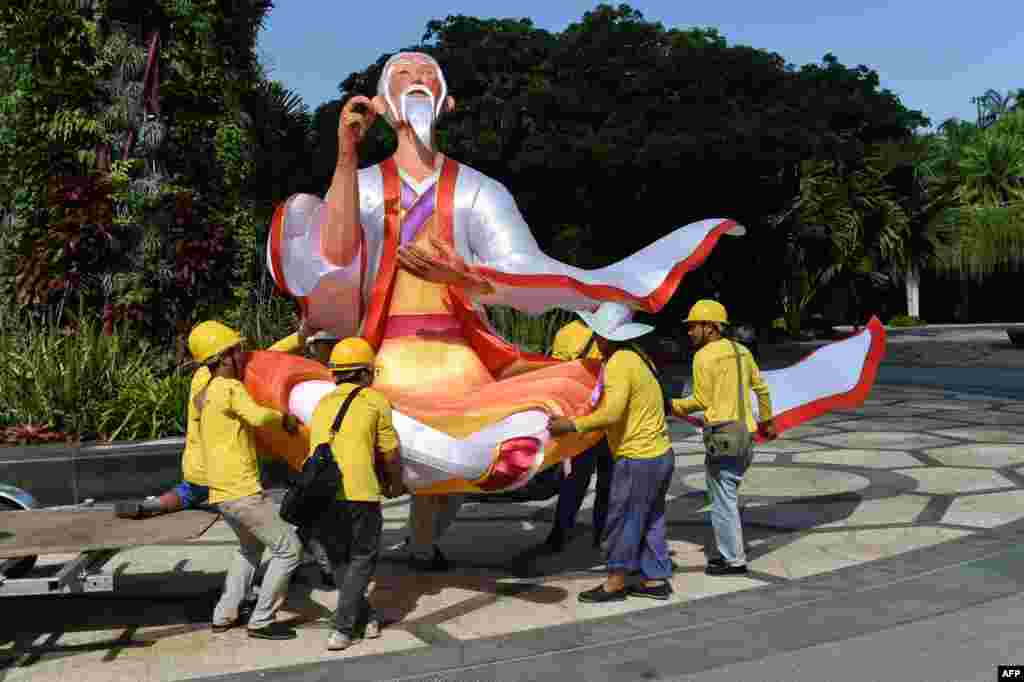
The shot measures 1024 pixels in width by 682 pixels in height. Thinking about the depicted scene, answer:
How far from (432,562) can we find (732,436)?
6.33 feet

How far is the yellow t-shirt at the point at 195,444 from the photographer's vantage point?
5520 millimetres

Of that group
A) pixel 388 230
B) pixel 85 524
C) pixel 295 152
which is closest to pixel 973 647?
pixel 388 230

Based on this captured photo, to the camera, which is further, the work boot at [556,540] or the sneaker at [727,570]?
the work boot at [556,540]

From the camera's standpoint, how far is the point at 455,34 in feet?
75.6

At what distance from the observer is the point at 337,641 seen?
4996 mm

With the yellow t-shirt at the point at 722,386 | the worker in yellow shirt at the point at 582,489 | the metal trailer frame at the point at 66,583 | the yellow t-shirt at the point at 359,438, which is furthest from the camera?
the worker in yellow shirt at the point at 582,489

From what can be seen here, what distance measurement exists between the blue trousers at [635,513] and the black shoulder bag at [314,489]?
160cm

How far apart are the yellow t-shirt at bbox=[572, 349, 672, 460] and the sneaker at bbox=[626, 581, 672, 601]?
69 centimetres

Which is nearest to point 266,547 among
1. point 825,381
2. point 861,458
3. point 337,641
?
point 337,641

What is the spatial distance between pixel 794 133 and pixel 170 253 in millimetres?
14240

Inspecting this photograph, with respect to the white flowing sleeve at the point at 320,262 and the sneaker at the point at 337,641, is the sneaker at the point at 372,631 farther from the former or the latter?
the white flowing sleeve at the point at 320,262

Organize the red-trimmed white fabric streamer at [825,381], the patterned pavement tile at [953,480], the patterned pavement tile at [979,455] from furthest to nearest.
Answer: the patterned pavement tile at [979,455], the patterned pavement tile at [953,480], the red-trimmed white fabric streamer at [825,381]

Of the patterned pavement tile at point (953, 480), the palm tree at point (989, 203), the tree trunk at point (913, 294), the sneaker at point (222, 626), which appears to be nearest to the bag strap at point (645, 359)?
the sneaker at point (222, 626)

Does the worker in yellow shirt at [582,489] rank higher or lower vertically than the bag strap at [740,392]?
lower
